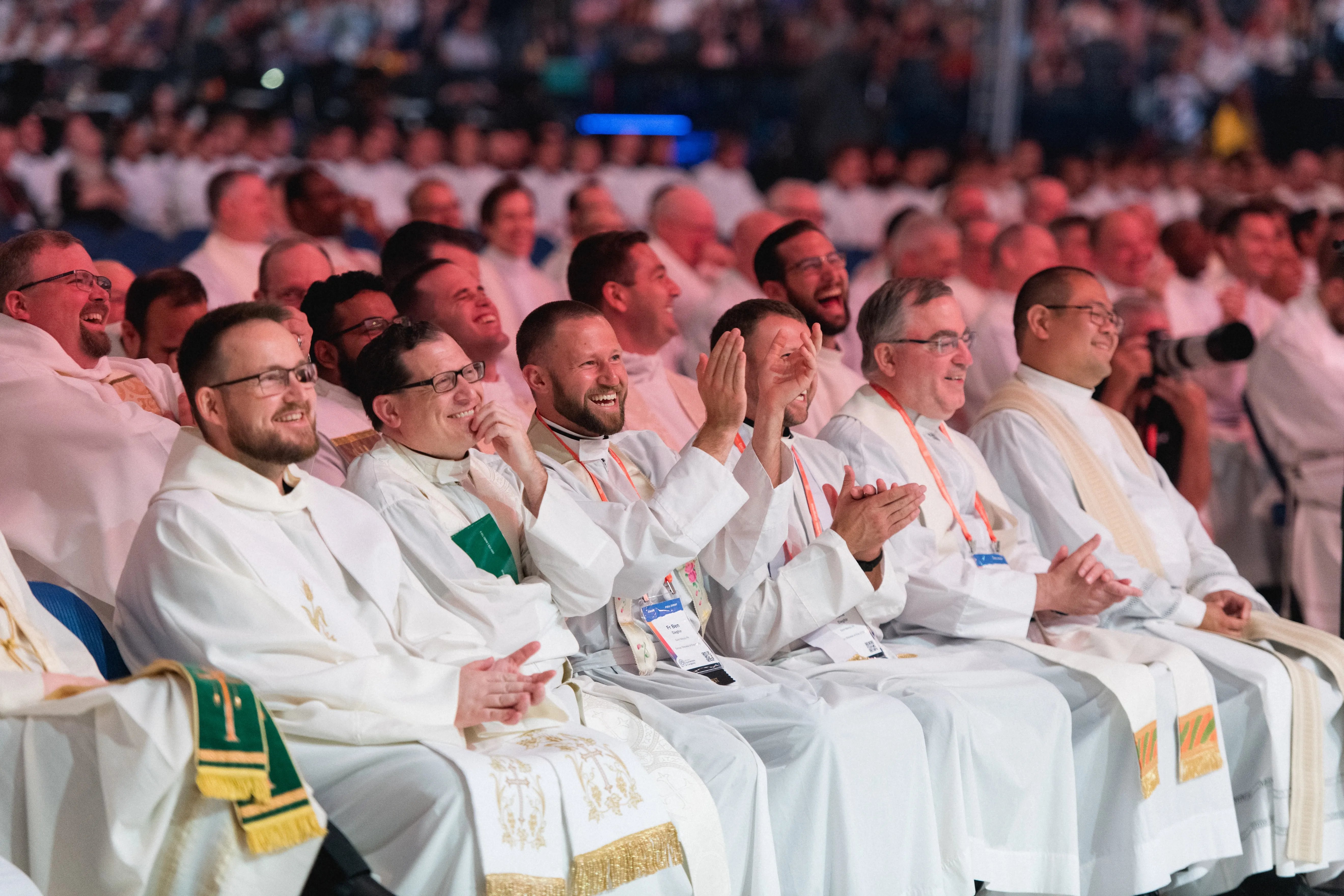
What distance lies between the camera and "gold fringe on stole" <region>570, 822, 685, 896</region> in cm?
319

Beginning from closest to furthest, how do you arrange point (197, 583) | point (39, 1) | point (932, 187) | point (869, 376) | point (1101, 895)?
point (197, 583) → point (1101, 895) → point (869, 376) → point (932, 187) → point (39, 1)

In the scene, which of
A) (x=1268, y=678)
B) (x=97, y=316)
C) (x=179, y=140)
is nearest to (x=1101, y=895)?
(x=1268, y=678)

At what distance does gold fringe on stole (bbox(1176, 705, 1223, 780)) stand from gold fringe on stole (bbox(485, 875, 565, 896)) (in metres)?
1.99

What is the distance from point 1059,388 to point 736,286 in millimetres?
2452

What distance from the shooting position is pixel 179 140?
13.4m

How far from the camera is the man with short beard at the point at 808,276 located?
5.75 metres

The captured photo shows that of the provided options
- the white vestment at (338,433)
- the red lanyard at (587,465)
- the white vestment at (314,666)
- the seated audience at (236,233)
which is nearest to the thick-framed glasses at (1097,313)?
the red lanyard at (587,465)

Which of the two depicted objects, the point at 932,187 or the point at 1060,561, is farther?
the point at 932,187

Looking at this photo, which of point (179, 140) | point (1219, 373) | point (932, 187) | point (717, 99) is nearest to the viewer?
point (1219, 373)

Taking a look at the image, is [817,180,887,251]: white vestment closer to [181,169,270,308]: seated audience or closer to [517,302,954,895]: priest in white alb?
[181,169,270,308]: seated audience

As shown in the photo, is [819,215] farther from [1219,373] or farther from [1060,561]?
[1060,561]

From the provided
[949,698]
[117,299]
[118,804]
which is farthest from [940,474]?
[117,299]

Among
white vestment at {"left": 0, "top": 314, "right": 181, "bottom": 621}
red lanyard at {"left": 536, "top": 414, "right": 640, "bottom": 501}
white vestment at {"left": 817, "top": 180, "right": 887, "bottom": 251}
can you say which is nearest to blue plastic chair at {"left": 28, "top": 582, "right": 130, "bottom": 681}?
white vestment at {"left": 0, "top": 314, "right": 181, "bottom": 621}

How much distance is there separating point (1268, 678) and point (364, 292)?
9.26 ft
